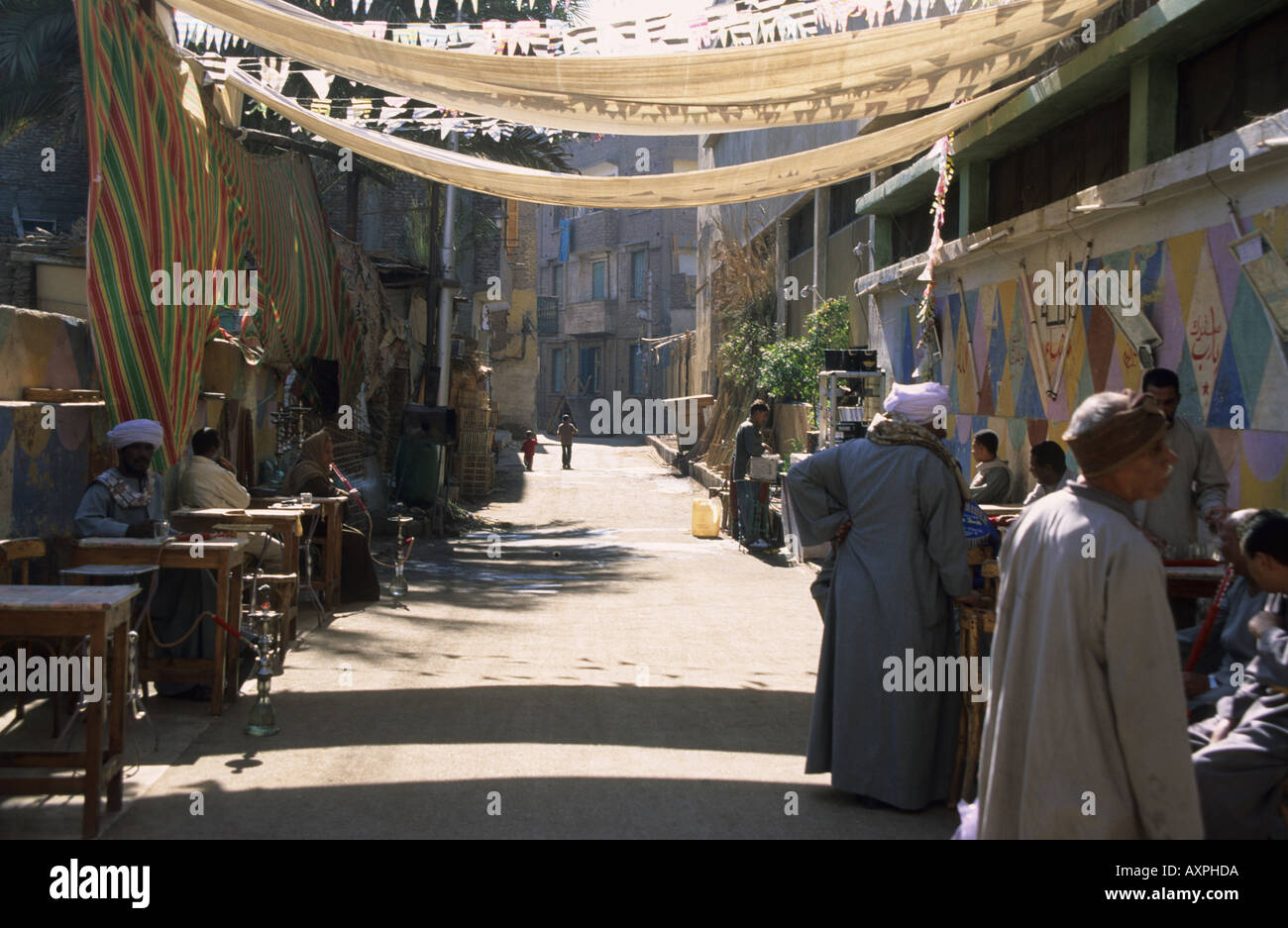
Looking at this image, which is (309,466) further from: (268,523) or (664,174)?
(664,174)

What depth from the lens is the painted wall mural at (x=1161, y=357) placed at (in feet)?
18.6

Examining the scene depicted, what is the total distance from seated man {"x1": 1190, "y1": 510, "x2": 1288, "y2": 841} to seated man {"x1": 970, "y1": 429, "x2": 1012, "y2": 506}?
17.3 ft

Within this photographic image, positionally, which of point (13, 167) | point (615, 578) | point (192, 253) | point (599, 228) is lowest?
point (615, 578)

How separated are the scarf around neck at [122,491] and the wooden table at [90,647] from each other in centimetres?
183

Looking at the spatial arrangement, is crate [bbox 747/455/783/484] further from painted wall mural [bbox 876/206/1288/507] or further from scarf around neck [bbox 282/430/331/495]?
scarf around neck [bbox 282/430/331/495]

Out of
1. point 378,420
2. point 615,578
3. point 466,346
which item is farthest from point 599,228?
point 615,578

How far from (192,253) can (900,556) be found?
5.12 m

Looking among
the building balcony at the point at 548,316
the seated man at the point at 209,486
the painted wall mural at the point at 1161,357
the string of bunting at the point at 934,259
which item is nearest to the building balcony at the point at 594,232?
the building balcony at the point at 548,316

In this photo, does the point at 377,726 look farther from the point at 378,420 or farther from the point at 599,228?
the point at 599,228

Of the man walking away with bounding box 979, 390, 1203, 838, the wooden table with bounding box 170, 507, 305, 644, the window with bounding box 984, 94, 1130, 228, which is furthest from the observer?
the window with bounding box 984, 94, 1130, 228

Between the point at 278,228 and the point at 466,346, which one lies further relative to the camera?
the point at 466,346

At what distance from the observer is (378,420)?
17.8m

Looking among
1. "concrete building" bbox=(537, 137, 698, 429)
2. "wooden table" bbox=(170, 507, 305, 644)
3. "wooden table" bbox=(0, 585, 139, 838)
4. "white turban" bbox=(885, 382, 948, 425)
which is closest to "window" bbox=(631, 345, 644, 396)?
"concrete building" bbox=(537, 137, 698, 429)

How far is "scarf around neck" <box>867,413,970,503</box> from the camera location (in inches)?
191
